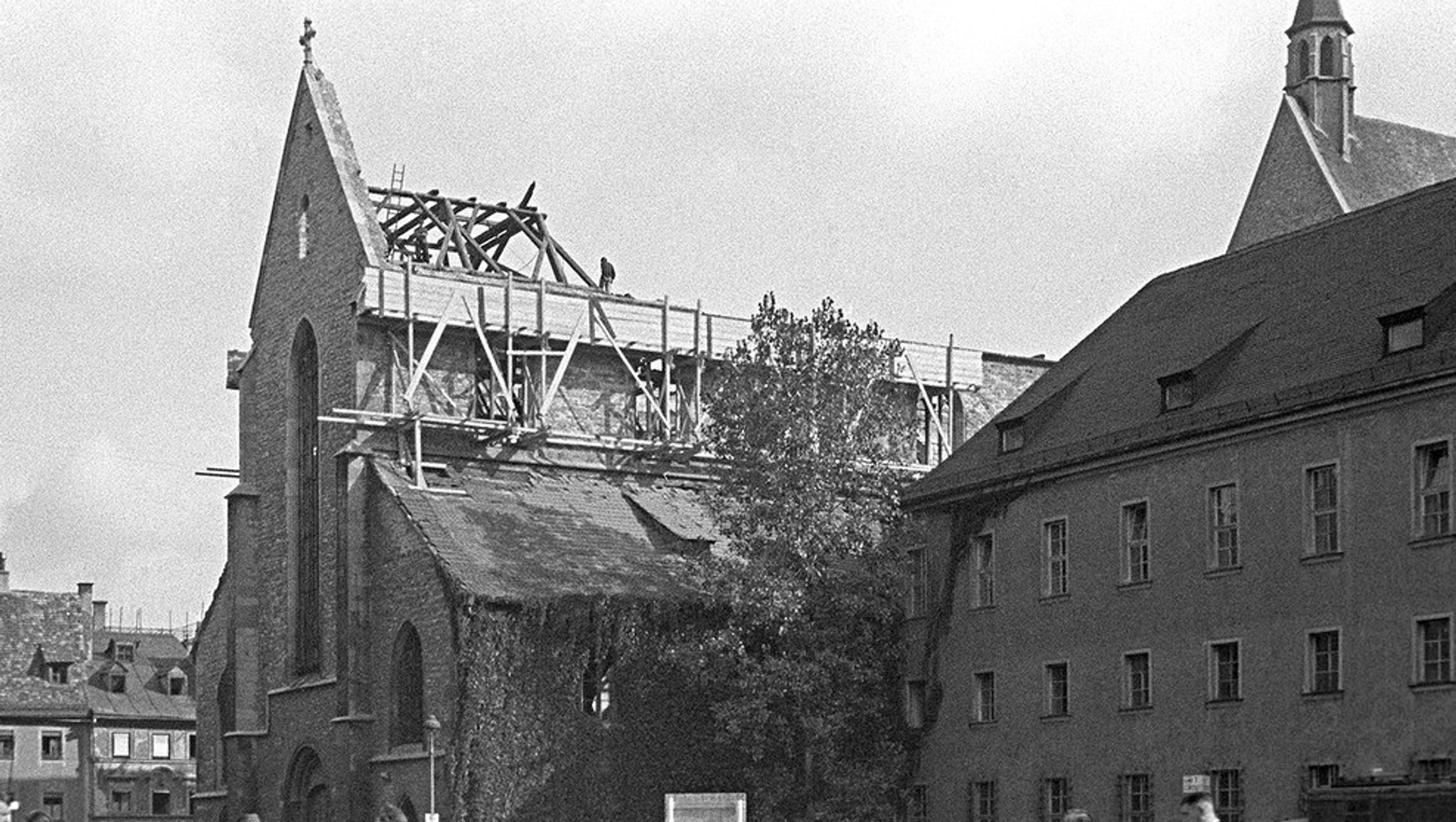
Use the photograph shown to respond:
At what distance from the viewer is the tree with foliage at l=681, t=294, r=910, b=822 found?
48000 millimetres

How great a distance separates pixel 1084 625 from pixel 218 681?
27.1 meters

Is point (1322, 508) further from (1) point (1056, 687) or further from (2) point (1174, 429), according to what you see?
(1) point (1056, 687)

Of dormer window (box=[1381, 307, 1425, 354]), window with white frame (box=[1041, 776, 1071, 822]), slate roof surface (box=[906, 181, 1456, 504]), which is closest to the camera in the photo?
dormer window (box=[1381, 307, 1425, 354])

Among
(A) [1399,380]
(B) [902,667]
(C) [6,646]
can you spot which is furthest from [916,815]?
(C) [6,646]

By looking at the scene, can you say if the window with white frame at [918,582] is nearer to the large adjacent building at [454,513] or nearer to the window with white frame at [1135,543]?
the large adjacent building at [454,513]

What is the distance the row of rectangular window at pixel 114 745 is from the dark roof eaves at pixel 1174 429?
4349 cm

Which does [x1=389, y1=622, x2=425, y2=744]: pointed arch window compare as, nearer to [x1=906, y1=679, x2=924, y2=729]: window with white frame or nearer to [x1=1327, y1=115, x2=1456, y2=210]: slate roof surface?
[x1=906, y1=679, x2=924, y2=729]: window with white frame

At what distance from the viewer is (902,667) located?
163ft

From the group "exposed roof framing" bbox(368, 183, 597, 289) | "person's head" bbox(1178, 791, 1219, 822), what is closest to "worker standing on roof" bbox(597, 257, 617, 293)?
"exposed roof framing" bbox(368, 183, 597, 289)

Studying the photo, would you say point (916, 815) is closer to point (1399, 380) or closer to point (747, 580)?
point (747, 580)

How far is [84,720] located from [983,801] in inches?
1806

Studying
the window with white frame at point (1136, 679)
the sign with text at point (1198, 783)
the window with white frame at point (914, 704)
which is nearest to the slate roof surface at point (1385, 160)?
the window with white frame at point (914, 704)

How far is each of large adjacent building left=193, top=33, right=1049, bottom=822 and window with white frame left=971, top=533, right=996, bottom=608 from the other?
5.83 meters

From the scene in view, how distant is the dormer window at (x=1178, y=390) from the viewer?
42.8m
